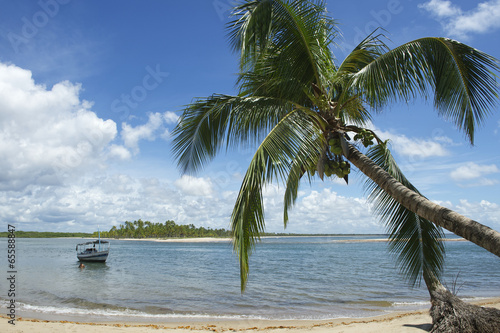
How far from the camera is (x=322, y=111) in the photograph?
16.6ft

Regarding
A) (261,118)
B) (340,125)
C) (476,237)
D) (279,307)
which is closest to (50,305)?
(279,307)

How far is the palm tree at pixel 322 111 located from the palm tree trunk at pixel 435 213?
11mm

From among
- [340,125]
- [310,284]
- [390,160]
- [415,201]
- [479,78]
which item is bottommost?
[310,284]

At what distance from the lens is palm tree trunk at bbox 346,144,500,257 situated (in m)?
3.13

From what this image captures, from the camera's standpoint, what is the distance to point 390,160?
5.98 m

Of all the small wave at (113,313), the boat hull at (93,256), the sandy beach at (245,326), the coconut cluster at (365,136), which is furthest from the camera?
the boat hull at (93,256)

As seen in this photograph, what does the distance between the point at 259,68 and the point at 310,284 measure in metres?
15.2

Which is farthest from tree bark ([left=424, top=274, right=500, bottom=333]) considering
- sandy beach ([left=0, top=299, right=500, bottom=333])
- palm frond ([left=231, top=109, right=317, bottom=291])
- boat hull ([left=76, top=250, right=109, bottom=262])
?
boat hull ([left=76, top=250, right=109, bottom=262])

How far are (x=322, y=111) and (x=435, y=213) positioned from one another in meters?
2.12

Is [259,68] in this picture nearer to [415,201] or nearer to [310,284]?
[415,201]

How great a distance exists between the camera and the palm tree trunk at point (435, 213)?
313 cm

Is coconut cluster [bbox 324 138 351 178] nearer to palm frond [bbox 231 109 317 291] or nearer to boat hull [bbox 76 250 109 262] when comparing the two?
palm frond [bbox 231 109 317 291]

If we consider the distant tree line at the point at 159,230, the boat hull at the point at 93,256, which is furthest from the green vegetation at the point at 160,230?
the boat hull at the point at 93,256

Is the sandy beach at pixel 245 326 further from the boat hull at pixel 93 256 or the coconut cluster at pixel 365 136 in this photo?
the boat hull at pixel 93 256
